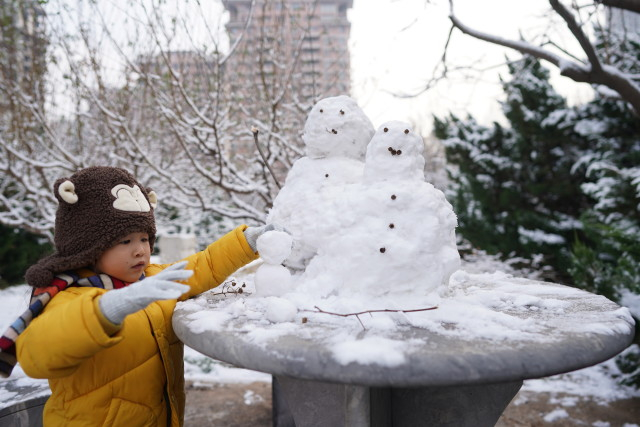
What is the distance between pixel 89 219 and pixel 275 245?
2.03ft

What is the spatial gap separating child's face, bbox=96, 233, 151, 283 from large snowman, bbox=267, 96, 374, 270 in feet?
1.84

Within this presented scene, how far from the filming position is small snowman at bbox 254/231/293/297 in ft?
5.30

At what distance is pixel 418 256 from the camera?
4.89 ft

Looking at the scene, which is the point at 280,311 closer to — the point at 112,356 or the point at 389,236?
the point at 389,236

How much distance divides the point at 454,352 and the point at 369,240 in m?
0.52

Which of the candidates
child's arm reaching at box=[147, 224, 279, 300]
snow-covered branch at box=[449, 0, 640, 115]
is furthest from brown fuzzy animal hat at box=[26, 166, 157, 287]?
snow-covered branch at box=[449, 0, 640, 115]

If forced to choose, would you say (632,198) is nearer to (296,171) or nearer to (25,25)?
(296,171)

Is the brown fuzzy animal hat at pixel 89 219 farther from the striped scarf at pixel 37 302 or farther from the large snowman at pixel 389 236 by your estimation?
the large snowman at pixel 389 236

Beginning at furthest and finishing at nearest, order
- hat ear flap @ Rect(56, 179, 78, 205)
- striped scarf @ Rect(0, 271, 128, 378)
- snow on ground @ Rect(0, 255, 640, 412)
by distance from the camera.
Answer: snow on ground @ Rect(0, 255, 640, 412) → hat ear flap @ Rect(56, 179, 78, 205) → striped scarf @ Rect(0, 271, 128, 378)

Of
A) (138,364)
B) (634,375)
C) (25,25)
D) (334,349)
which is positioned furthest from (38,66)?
(634,375)

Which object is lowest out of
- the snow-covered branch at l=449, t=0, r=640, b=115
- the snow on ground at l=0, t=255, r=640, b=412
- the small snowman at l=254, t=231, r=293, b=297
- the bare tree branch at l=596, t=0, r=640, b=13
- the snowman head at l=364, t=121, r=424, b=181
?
the snow on ground at l=0, t=255, r=640, b=412

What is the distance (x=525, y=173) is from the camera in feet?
19.8

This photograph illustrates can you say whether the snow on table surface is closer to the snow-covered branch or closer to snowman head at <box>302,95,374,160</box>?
snowman head at <box>302,95,374,160</box>

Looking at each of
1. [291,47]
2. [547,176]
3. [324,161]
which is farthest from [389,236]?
[547,176]
